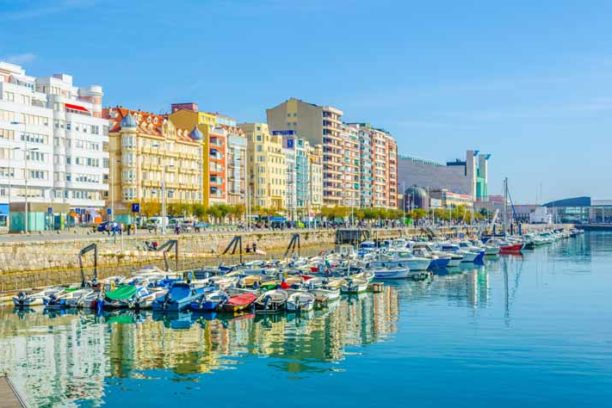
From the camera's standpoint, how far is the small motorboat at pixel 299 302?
54.0 metres

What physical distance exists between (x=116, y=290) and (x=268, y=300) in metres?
10.8

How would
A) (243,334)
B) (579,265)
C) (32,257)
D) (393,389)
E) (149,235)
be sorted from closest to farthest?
(393,389), (243,334), (32,257), (149,235), (579,265)

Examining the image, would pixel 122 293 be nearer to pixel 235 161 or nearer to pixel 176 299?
pixel 176 299

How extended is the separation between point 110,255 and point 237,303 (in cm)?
2742

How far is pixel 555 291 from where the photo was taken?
69.4 meters

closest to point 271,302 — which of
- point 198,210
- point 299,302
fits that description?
point 299,302

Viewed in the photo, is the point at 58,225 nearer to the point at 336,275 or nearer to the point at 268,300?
the point at 336,275

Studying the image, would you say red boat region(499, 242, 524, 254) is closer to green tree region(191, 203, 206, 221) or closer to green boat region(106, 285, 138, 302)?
green tree region(191, 203, 206, 221)

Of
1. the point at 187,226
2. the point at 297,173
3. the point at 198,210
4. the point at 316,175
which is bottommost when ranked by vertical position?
the point at 187,226

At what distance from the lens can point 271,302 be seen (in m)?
54.3

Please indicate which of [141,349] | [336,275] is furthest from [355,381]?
[336,275]

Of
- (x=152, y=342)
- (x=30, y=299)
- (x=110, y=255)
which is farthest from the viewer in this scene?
(x=110, y=255)

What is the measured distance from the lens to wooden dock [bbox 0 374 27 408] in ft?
81.6

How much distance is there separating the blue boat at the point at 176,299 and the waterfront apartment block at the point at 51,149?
115ft
